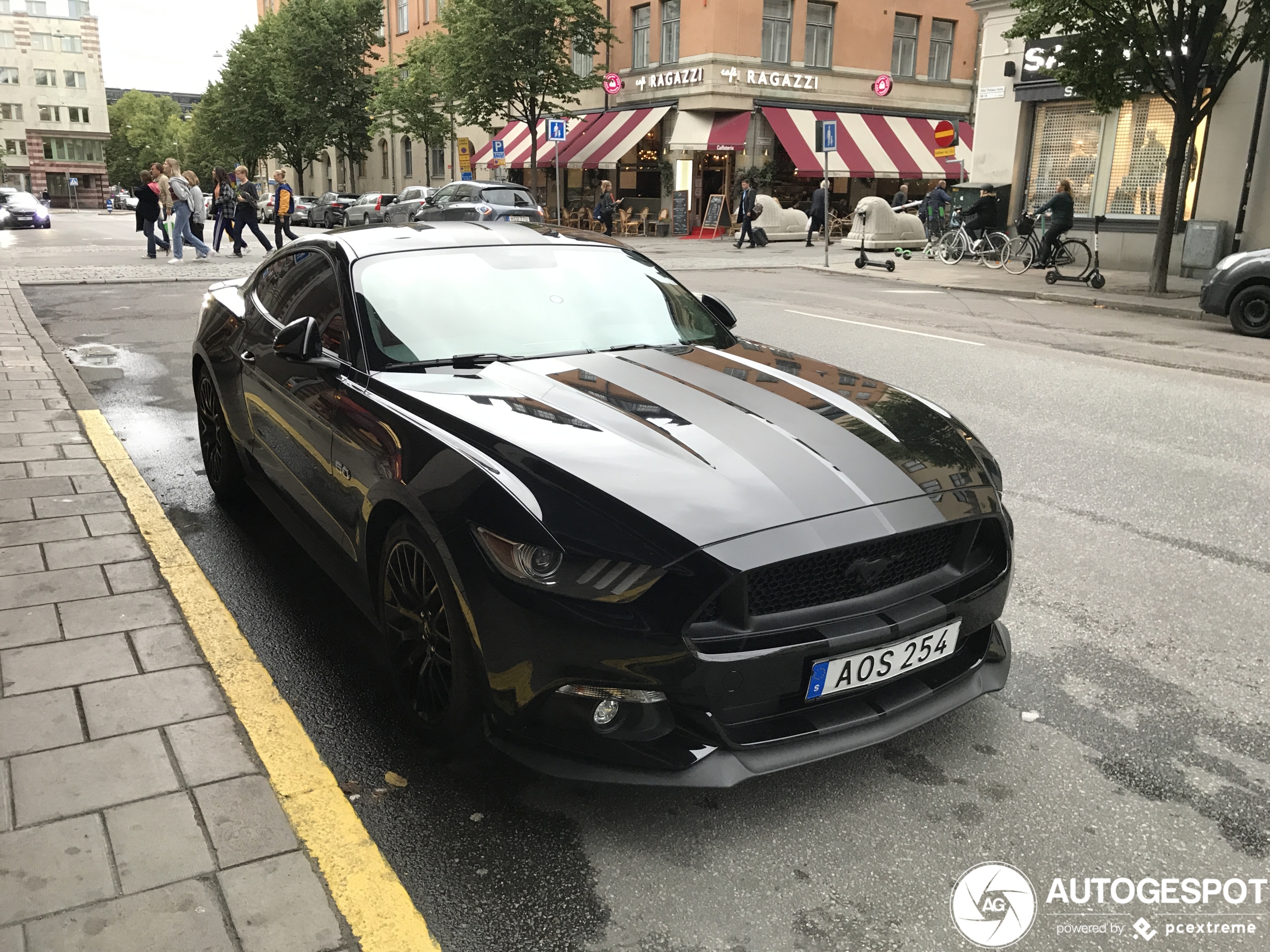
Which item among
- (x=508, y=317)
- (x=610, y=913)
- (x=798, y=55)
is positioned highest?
(x=798, y=55)

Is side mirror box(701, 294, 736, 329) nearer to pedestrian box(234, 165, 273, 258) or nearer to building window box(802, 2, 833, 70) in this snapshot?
pedestrian box(234, 165, 273, 258)

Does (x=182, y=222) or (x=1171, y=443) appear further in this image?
(x=182, y=222)

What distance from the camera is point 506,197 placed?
84.6 feet

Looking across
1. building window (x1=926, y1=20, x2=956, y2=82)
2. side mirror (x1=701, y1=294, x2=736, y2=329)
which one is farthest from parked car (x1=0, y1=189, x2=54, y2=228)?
side mirror (x1=701, y1=294, x2=736, y2=329)

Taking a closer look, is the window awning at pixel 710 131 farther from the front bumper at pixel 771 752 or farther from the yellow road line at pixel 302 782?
the front bumper at pixel 771 752

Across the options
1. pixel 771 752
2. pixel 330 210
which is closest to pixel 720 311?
pixel 771 752

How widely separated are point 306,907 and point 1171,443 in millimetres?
6460

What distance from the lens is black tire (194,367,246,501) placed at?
5.27 meters

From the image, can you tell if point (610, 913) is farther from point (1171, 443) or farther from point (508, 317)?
point (1171, 443)

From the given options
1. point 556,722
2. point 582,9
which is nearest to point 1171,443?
point 556,722

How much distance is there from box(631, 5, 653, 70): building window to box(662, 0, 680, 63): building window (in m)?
0.77

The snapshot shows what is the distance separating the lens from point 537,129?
3947cm

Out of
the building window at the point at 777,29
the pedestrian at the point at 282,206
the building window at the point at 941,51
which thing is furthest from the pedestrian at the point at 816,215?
the pedestrian at the point at 282,206

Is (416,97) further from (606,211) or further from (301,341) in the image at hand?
(301,341)
